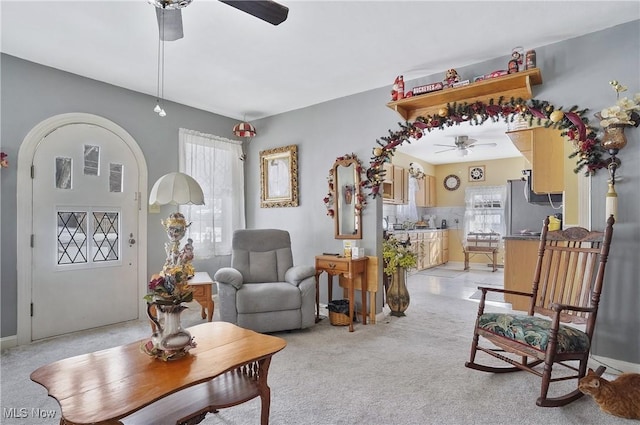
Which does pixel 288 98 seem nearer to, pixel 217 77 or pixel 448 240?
pixel 217 77

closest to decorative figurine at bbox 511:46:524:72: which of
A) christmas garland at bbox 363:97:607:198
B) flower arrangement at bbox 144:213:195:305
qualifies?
christmas garland at bbox 363:97:607:198

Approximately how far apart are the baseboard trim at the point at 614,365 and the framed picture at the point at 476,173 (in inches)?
232

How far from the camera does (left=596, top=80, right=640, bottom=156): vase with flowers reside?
2.39 metres

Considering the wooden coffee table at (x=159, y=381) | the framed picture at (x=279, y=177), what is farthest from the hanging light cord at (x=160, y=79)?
the wooden coffee table at (x=159, y=381)

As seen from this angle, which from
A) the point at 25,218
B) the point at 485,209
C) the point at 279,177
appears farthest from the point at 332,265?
the point at 485,209

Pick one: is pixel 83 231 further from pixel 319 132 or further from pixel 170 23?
pixel 319 132

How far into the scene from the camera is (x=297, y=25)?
Answer: 2535mm

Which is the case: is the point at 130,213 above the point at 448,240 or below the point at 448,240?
above

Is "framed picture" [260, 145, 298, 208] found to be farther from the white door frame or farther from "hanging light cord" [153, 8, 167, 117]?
the white door frame

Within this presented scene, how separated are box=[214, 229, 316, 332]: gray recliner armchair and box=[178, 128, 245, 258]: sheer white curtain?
89 cm

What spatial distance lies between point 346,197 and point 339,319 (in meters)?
1.36

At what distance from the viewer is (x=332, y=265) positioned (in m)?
3.64

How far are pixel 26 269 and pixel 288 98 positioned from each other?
311 centimetres

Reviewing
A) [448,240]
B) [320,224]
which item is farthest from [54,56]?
[448,240]
